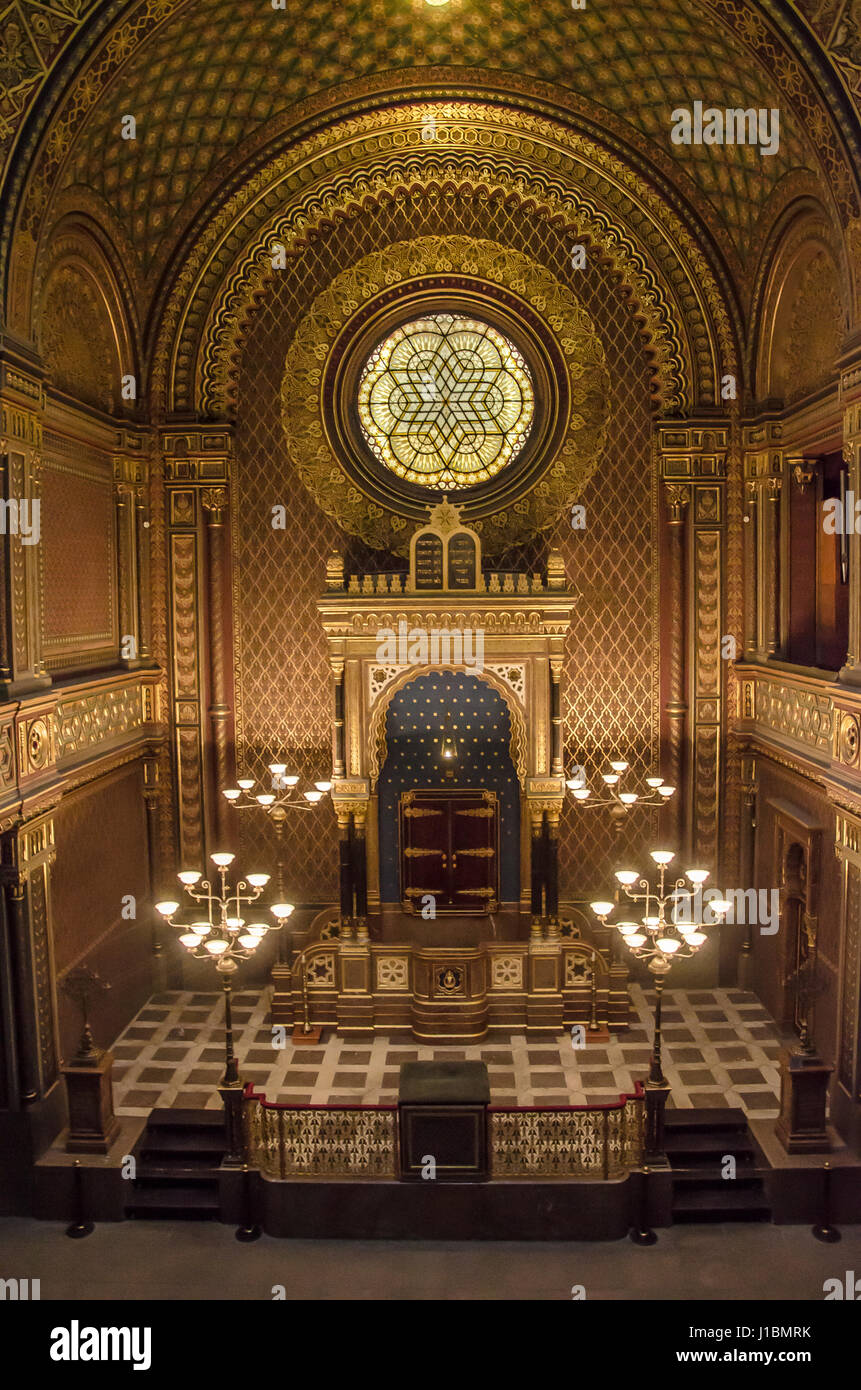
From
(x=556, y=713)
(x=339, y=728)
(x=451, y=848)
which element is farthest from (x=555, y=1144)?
(x=339, y=728)

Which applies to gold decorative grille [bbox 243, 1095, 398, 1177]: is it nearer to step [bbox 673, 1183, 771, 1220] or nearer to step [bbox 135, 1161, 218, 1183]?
step [bbox 135, 1161, 218, 1183]

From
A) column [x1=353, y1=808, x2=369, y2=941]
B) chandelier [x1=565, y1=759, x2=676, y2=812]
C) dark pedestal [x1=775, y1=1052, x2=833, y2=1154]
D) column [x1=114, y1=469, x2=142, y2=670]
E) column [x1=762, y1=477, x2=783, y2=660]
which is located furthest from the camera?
column [x1=114, y1=469, x2=142, y2=670]

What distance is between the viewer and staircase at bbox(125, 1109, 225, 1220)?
9.30 m

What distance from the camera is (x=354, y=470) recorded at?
44.3 feet

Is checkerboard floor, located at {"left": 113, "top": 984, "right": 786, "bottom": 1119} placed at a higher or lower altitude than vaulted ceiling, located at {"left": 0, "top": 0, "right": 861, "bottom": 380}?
lower

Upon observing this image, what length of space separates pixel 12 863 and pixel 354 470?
6781 millimetres

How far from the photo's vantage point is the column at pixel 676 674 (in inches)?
533

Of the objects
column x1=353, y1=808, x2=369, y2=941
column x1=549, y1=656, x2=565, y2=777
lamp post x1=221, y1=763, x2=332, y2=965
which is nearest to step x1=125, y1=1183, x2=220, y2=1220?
lamp post x1=221, y1=763, x2=332, y2=965

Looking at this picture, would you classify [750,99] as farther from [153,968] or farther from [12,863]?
[153,968]

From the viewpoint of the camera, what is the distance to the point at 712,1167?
31.4 feet

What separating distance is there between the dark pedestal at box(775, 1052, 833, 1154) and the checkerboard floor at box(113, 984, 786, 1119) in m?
1.09

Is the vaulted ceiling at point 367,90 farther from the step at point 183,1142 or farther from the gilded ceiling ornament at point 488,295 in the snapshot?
the step at point 183,1142

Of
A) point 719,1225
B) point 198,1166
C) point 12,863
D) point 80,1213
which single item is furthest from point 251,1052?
point 719,1225

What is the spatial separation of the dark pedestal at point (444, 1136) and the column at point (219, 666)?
222 inches
